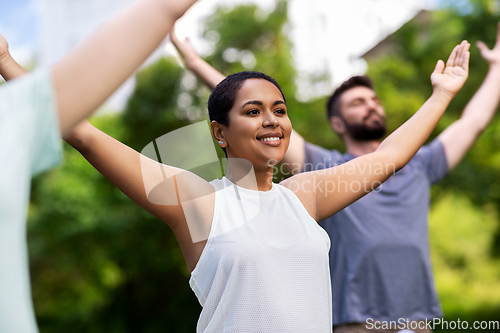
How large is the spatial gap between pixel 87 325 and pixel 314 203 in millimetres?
11106

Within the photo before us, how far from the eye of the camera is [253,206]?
1.43 metres

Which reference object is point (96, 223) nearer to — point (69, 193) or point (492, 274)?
point (69, 193)

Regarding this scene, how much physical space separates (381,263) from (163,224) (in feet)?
29.3

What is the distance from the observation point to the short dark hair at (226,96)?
149 cm

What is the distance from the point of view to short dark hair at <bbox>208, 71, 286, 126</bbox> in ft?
4.89

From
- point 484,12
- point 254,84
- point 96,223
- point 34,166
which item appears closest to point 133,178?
point 34,166

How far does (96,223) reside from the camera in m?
10.5

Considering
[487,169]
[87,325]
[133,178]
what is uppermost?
[133,178]

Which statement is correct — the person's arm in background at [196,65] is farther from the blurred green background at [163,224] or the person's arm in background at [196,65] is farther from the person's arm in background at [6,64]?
the blurred green background at [163,224]

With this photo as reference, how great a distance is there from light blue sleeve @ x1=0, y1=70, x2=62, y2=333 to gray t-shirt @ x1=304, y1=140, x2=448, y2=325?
5.90 feet

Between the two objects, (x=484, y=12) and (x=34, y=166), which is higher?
(x=484, y=12)

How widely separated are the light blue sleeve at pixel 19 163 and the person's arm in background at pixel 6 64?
0.45 meters

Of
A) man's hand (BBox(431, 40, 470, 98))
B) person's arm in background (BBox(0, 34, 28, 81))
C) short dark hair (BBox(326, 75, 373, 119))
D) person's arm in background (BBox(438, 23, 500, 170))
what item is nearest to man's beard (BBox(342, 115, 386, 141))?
short dark hair (BBox(326, 75, 373, 119))

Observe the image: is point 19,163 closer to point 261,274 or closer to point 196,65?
point 261,274
